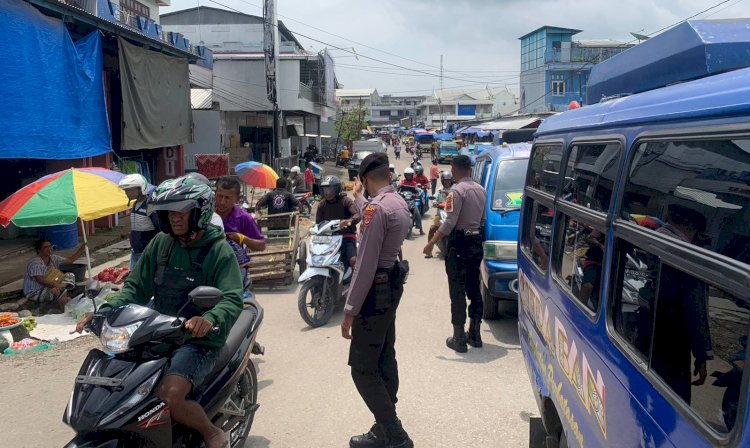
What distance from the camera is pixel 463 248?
19.3ft

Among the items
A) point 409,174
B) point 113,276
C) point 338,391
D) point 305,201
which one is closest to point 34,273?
point 113,276

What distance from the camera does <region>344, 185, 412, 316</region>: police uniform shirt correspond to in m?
3.65

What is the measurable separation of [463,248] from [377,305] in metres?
2.34

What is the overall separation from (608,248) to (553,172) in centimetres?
142

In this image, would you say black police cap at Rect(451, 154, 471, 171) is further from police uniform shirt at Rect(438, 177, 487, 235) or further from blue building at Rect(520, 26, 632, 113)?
blue building at Rect(520, 26, 632, 113)

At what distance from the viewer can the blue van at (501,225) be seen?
6.31m

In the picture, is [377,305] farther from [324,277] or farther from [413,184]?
[413,184]

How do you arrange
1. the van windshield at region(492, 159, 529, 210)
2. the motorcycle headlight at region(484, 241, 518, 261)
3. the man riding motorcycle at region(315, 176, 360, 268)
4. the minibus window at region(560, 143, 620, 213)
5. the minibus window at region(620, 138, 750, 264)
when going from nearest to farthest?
the minibus window at region(620, 138, 750, 264) < the minibus window at region(560, 143, 620, 213) < the motorcycle headlight at region(484, 241, 518, 261) < the van windshield at region(492, 159, 529, 210) < the man riding motorcycle at region(315, 176, 360, 268)

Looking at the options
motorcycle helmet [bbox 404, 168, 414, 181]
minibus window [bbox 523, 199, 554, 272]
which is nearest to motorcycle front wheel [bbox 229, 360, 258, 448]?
minibus window [bbox 523, 199, 554, 272]

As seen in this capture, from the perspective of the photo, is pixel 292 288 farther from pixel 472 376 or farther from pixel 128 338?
pixel 128 338

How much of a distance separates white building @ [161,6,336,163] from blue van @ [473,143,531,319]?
20563mm

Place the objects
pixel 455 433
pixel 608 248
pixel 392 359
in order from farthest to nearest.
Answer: pixel 455 433 < pixel 392 359 < pixel 608 248

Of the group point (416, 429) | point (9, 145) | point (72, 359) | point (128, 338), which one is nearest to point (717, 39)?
point (128, 338)

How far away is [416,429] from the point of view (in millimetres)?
4289
